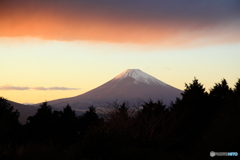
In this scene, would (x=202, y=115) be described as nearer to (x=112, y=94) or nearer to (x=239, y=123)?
(x=239, y=123)

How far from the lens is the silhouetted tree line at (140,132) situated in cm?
1448

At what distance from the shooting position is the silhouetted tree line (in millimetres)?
14484

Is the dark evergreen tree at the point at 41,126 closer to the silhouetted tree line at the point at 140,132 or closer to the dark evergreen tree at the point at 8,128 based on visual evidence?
the silhouetted tree line at the point at 140,132

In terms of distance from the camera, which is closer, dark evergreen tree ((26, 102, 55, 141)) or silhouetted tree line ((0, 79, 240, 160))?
silhouetted tree line ((0, 79, 240, 160))

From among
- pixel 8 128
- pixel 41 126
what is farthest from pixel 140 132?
pixel 8 128

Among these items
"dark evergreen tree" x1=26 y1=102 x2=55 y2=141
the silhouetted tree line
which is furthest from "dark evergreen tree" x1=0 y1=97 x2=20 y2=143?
"dark evergreen tree" x1=26 y1=102 x2=55 y2=141

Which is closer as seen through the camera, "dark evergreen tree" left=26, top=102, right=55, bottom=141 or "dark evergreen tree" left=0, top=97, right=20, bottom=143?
"dark evergreen tree" left=0, top=97, right=20, bottom=143

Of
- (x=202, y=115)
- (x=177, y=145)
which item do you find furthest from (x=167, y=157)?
(x=202, y=115)

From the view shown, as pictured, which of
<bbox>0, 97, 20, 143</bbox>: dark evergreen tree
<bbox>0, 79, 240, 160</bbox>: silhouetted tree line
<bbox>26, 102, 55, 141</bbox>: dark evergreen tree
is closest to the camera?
<bbox>0, 79, 240, 160</bbox>: silhouetted tree line

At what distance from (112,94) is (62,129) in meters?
155

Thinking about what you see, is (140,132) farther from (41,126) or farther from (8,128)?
(8,128)

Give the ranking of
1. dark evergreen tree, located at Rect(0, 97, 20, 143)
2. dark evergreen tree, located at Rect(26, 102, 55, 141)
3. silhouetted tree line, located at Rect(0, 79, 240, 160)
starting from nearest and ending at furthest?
silhouetted tree line, located at Rect(0, 79, 240, 160) < dark evergreen tree, located at Rect(0, 97, 20, 143) < dark evergreen tree, located at Rect(26, 102, 55, 141)

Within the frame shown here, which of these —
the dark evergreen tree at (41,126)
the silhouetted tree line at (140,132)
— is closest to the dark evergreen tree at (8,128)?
the silhouetted tree line at (140,132)

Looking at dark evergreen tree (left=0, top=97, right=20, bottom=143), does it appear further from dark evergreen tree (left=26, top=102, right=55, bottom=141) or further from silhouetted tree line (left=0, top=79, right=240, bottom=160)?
dark evergreen tree (left=26, top=102, right=55, bottom=141)
